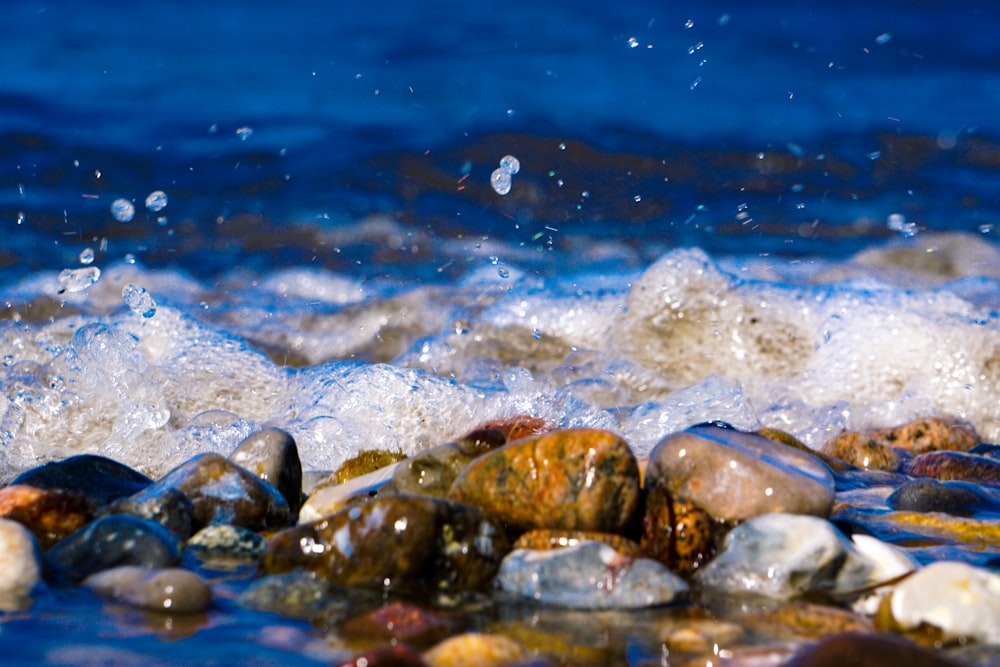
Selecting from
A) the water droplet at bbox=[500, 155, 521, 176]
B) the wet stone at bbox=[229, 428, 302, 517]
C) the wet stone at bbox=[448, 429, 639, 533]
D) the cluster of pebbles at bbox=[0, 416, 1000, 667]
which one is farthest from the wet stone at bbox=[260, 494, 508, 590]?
the water droplet at bbox=[500, 155, 521, 176]

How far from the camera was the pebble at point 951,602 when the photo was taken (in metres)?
1.69

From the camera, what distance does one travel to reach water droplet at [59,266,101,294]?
770cm

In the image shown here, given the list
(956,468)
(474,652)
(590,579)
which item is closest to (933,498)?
(956,468)

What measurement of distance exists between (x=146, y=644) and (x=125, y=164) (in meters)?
7.62

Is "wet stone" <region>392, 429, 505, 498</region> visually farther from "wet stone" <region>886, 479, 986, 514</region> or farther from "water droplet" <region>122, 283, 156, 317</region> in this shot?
"water droplet" <region>122, 283, 156, 317</region>

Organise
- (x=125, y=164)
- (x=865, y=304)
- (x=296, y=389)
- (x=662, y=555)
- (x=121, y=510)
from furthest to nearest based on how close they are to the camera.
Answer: (x=125, y=164), (x=865, y=304), (x=296, y=389), (x=121, y=510), (x=662, y=555)

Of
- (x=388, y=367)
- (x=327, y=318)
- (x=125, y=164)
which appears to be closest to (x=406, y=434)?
(x=388, y=367)

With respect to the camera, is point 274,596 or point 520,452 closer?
point 274,596

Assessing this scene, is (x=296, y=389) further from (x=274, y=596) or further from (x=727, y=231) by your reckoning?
(x=727, y=231)

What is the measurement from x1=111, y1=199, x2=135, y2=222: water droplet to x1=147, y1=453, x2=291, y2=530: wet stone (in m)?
6.20

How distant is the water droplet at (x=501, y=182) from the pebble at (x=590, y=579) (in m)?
6.39


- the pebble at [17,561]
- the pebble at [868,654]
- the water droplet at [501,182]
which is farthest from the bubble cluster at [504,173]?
the pebble at [868,654]

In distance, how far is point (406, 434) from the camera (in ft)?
13.6

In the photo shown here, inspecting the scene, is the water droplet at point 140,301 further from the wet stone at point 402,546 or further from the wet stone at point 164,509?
the wet stone at point 402,546
